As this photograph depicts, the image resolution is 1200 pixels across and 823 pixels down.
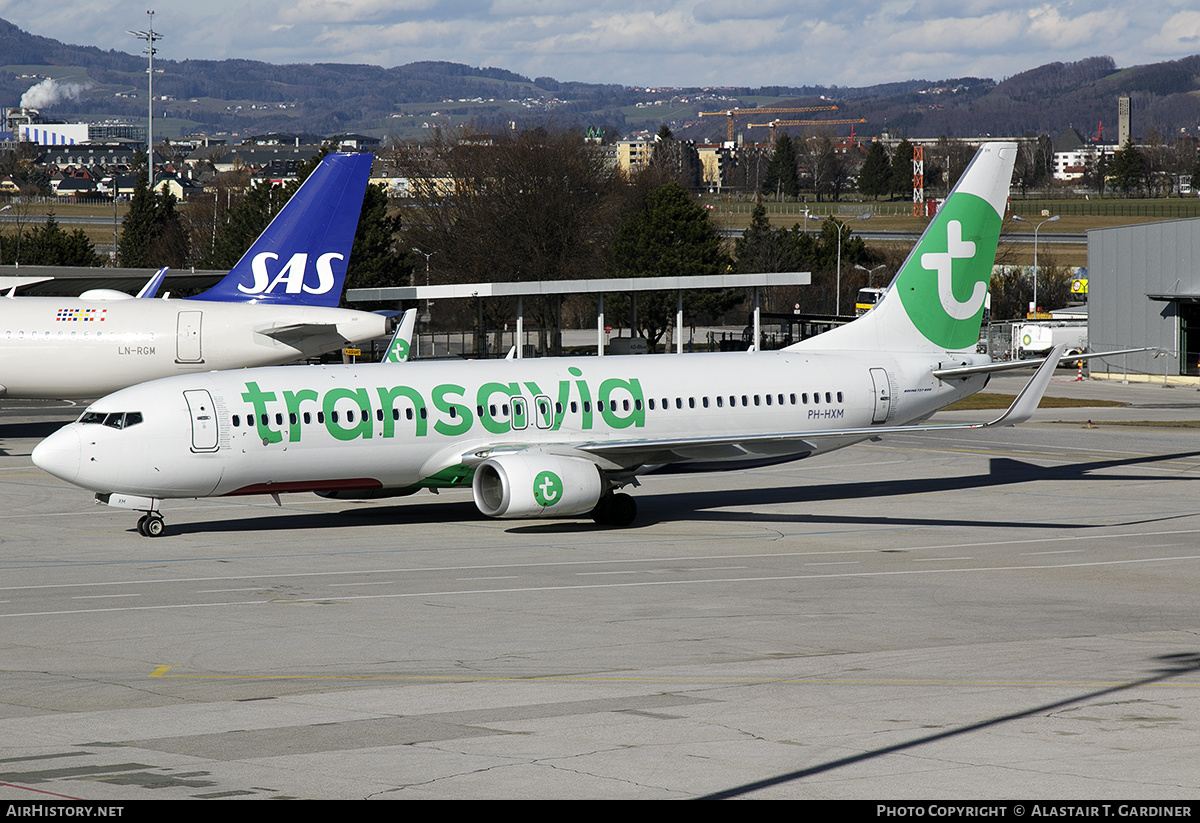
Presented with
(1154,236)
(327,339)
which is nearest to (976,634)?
(327,339)

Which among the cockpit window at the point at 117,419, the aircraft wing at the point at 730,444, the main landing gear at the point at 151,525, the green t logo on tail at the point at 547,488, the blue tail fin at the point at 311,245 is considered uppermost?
the blue tail fin at the point at 311,245

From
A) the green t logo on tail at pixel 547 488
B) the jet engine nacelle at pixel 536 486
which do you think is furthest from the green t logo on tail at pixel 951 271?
the green t logo on tail at pixel 547 488

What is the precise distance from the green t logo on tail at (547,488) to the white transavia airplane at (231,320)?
58.3 feet

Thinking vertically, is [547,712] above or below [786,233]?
below

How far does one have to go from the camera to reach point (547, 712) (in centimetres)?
1731

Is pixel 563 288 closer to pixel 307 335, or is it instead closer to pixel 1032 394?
pixel 307 335

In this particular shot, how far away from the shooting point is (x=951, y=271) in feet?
136

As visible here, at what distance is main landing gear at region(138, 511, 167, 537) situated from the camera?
33.5 m

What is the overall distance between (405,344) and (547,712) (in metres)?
26.2

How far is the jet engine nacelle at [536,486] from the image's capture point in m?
32.5

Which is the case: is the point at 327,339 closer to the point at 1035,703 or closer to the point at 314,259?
the point at 314,259

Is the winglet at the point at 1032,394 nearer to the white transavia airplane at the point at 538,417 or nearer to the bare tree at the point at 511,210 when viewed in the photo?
the white transavia airplane at the point at 538,417

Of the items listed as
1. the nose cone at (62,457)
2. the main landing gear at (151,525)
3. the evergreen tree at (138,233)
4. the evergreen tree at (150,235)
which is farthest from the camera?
the evergreen tree at (150,235)

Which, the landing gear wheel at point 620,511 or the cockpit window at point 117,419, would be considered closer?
the cockpit window at point 117,419
